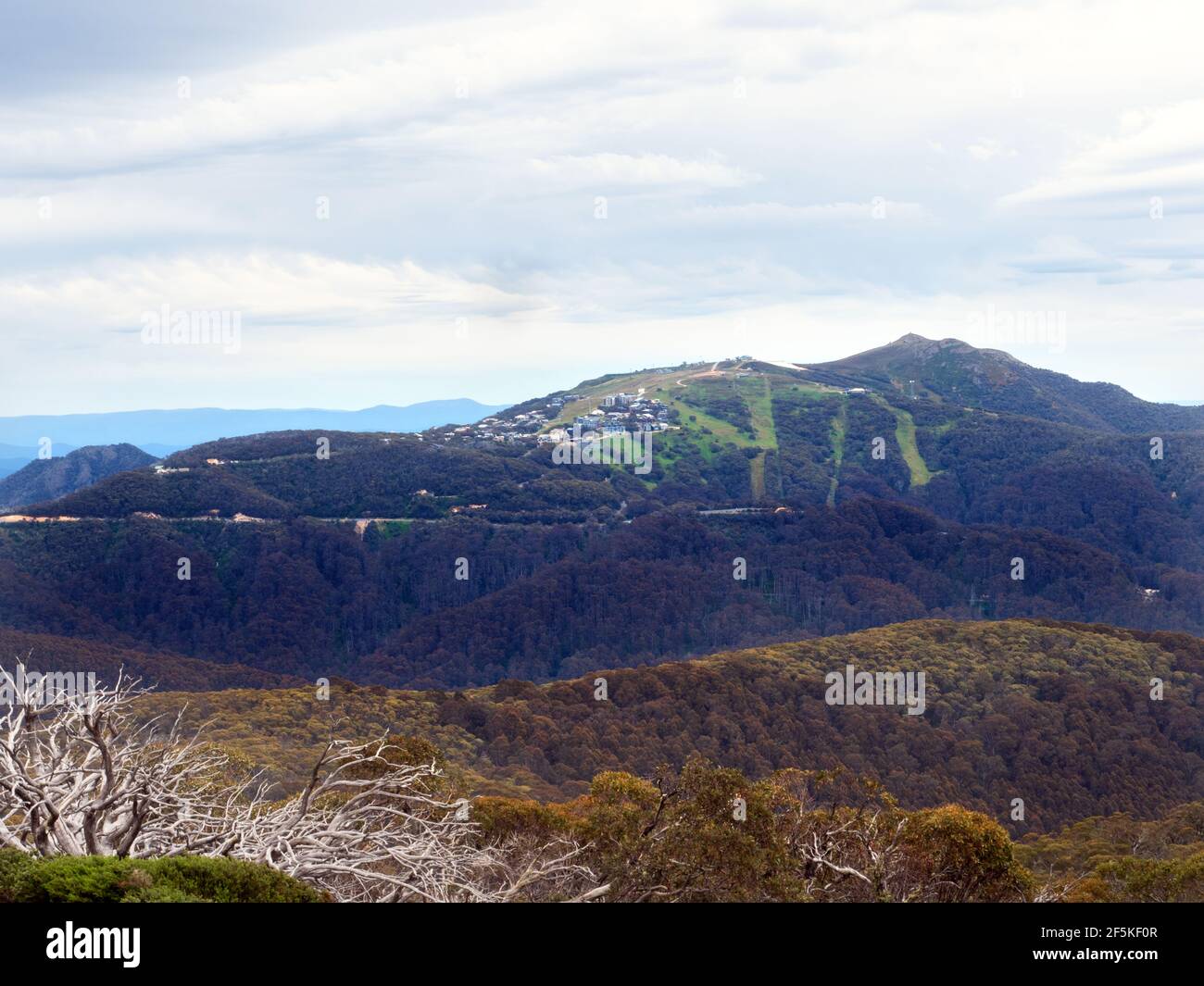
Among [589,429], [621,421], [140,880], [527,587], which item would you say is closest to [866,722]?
[140,880]

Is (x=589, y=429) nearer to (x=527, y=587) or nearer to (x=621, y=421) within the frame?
(x=621, y=421)

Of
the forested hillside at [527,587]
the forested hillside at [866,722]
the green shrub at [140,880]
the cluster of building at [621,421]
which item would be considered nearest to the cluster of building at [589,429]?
the cluster of building at [621,421]

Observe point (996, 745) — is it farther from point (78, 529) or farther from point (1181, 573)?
point (78, 529)

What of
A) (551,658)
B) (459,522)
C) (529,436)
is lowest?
(551,658)

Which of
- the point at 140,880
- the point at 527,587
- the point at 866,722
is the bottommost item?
the point at 866,722

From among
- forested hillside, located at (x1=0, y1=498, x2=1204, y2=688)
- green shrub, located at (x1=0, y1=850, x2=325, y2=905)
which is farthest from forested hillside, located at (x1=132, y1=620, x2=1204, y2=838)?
forested hillside, located at (x1=0, y1=498, x2=1204, y2=688)

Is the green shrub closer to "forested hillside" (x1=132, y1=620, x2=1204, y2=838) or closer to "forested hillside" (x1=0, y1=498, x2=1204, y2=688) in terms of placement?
"forested hillside" (x1=132, y1=620, x2=1204, y2=838)

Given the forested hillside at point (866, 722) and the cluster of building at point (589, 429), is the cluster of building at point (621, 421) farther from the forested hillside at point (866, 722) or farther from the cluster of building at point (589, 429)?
the forested hillside at point (866, 722)
